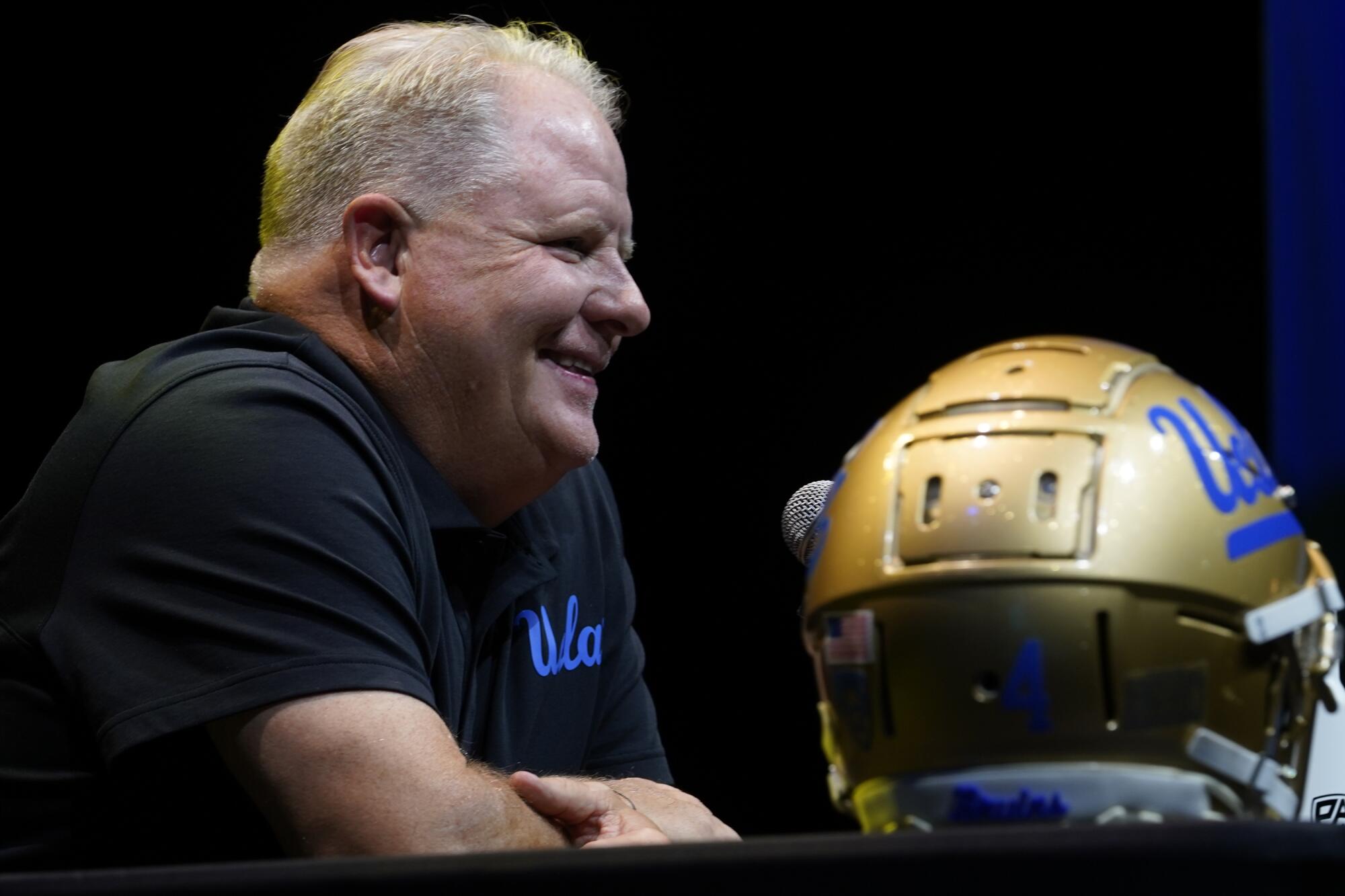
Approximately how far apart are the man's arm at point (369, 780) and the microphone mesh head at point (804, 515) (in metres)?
0.29

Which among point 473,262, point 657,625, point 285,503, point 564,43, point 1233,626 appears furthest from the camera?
point 657,625

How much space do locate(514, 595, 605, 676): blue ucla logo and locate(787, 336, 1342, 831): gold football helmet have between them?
0.77 m

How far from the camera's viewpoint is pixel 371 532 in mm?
1218

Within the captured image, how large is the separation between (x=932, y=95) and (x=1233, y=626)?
1.94 meters

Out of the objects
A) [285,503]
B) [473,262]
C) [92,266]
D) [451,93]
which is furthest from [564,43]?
[92,266]

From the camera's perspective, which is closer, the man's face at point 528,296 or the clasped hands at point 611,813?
the clasped hands at point 611,813

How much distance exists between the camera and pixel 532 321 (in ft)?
4.87

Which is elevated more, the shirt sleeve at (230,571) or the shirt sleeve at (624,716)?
the shirt sleeve at (230,571)

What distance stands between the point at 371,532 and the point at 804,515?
13.9 inches

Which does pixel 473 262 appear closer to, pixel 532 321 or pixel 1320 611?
pixel 532 321

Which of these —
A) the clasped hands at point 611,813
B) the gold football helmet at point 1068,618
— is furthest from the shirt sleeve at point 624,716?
the gold football helmet at point 1068,618

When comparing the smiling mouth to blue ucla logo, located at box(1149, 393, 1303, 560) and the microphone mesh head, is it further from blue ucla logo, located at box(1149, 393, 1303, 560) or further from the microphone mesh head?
blue ucla logo, located at box(1149, 393, 1303, 560)

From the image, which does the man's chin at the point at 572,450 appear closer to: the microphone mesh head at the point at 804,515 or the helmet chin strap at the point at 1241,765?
the microphone mesh head at the point at 804,515

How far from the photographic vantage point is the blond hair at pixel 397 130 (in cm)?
149
